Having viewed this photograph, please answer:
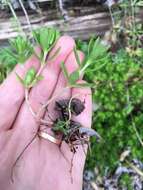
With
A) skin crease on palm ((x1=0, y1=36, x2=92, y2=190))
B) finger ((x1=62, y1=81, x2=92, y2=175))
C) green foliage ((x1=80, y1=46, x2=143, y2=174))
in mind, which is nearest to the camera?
skin crease on palm ((x1=0, y1=36, x2=92, y2=190))

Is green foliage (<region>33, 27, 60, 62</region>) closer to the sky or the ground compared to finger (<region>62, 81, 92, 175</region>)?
closer to the sky

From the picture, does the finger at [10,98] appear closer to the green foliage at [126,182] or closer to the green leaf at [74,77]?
the green leaf at [74,77]

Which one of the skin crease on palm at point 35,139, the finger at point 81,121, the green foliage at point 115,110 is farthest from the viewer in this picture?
the green foliage at point 115,110

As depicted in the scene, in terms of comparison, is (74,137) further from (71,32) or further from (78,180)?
(71,32)

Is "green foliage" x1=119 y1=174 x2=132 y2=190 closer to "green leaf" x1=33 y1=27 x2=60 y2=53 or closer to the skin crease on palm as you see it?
the skin crease on palm

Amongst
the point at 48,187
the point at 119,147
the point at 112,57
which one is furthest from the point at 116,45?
the point at 48,187

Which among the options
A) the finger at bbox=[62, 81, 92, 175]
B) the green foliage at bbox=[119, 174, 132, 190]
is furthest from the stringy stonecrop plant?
the green foliage at bbox=[119, 174, 132, 190]

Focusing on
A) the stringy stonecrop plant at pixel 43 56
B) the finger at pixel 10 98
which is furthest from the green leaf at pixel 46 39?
the finger at pixel 10 98

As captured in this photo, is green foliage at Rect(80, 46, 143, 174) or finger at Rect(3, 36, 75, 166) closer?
finger at Rect(3, 36, 75, 166)
